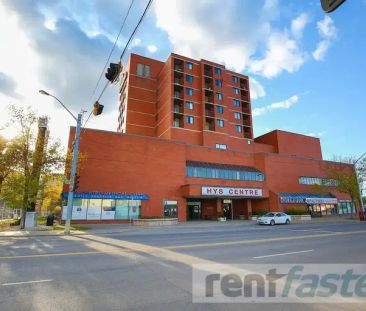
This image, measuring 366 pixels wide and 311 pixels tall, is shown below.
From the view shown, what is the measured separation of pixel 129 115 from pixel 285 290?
53050mm

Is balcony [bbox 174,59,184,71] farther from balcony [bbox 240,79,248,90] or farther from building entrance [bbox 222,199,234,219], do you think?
building entrance [bbox 222,199,234,219]

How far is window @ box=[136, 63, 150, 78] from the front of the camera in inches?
2313

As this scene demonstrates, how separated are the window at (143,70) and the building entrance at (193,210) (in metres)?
31.8

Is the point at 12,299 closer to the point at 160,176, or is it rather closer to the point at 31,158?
the point at 31,158

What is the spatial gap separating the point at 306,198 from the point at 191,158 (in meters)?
22.7

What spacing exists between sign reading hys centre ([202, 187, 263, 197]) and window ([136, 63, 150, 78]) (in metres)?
32.9

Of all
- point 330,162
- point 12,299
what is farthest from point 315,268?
point 330,162

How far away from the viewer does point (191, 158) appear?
43.5 m

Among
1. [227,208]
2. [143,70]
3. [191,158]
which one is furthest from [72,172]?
[143,70]

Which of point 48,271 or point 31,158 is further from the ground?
point 31,158

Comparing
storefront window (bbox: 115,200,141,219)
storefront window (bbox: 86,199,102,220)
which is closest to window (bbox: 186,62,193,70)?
storefront window (bbox: 115,200,141,219)

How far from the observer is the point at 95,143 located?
35.0m

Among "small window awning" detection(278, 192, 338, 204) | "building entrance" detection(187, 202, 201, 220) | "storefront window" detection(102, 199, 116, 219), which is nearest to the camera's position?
"storefront window" detection(102, 199, 116, 219)

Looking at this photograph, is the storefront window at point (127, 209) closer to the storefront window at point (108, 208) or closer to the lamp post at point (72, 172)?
the storefront window at point (108, 208)
